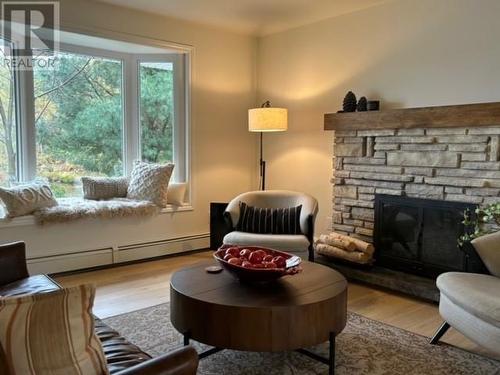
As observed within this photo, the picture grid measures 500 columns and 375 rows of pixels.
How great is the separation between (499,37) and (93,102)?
378 centimetres

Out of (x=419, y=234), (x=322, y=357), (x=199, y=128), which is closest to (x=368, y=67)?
(x=419, y=234)

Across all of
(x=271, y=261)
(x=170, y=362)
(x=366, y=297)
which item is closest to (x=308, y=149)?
(x=366, y=297)

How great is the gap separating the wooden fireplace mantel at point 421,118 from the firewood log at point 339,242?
105 cm

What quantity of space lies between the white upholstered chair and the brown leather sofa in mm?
1630

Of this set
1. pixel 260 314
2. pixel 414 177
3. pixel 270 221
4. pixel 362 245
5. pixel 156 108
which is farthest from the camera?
pixel 156 108

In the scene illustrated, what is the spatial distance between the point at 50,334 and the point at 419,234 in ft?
10.7

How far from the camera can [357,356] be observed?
96.3 inches

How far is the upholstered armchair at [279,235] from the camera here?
359 cm

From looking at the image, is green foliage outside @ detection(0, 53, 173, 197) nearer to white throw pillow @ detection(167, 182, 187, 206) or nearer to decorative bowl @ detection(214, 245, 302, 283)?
white throw pillow @ detection(167, 182, 187, 206)

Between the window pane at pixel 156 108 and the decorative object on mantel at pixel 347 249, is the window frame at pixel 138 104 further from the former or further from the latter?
the decorative object on mantel at pixel 347 249

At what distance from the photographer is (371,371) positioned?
7.48ft

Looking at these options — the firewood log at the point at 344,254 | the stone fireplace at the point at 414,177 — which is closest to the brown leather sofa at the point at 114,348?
the stone fireplace at the point at 414,177

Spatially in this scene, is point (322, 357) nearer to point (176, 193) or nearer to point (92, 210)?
point (92, 210)

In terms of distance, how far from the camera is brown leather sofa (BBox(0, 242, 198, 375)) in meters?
1.23
